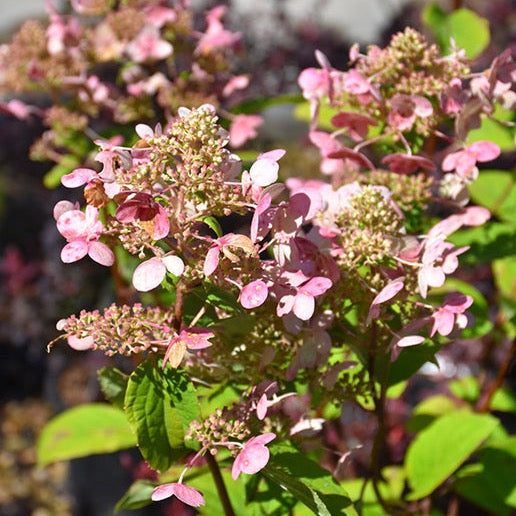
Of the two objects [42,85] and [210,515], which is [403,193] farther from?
[42,85]

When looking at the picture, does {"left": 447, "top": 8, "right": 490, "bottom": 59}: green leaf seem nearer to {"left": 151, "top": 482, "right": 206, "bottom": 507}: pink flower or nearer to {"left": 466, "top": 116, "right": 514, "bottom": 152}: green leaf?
{"left": 466, "top": 116, "right": 514, "bottom": 152}: green leaf

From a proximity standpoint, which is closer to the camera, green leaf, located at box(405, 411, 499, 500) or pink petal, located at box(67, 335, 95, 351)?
pink petal, located at box(67, 335, 95, 351)

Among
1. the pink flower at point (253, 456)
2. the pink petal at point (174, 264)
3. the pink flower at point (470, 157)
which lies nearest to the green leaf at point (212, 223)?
the pink petal at point (174, 264)

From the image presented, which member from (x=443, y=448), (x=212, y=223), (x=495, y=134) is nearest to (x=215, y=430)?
(x=212, y=223)

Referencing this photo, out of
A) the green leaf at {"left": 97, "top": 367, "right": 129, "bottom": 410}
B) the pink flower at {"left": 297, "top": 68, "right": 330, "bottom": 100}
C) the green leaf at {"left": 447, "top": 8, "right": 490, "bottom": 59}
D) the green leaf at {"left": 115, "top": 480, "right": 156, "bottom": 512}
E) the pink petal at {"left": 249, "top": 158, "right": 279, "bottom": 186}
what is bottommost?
the green leaf at {"left": 115, "top": 480, "right": 156, "bottom": 512}

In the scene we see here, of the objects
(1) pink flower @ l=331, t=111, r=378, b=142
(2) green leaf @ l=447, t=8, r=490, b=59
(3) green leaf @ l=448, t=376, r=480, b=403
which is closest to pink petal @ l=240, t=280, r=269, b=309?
(1) pink flower @ l=331, t=111, r=378, b=142

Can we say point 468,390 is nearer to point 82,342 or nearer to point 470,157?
point 470,157
